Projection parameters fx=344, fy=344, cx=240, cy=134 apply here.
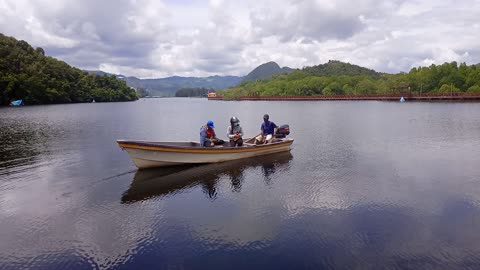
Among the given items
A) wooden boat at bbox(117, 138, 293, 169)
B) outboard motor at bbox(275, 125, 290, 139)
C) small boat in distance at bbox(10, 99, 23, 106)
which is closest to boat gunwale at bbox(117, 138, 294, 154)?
wooden boat at bbox(117, 138, 293, 169)

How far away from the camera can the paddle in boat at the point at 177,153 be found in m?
19.3

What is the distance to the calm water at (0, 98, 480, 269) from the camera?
10219 mm

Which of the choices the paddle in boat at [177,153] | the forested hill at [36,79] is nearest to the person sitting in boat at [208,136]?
the paddle in boat at [177,153]

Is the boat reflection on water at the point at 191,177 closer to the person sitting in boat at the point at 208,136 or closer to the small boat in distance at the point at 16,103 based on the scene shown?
the person sitting in boat at the point at 208,136

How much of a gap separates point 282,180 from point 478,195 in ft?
29.8

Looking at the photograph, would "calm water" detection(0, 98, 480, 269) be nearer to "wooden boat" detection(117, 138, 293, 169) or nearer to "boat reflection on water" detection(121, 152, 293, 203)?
"boat reflection on water" detection(121, 152, 293, 203)

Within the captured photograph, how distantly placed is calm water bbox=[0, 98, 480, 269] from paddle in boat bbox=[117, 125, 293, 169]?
0.63 meters

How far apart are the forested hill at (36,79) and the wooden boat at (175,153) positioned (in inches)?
4283

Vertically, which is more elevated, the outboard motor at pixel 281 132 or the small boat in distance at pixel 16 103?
the small boat in distance at pixel 16 103

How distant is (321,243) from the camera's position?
11047 mm

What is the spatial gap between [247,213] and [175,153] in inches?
319

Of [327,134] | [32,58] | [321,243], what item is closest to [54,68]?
[32,58]

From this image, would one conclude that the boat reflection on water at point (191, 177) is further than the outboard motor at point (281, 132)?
No

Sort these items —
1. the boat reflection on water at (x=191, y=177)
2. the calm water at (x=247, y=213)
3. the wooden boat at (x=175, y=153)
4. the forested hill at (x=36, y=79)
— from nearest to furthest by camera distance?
the calm water at (x=247, y=213) → the boat reflection on water at (x=191, y=177) → the wooden boat at (x=175, y=153) → the forested hill at (x=36, y=79)
